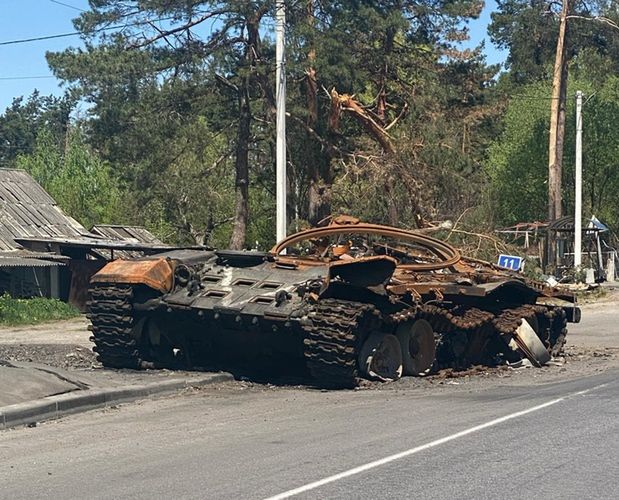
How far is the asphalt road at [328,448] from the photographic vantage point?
22.8ft

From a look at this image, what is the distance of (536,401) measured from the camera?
37.4ft

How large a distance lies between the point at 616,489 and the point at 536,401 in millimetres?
4555

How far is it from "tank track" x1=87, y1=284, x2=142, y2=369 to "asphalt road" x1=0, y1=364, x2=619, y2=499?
74.9 inches

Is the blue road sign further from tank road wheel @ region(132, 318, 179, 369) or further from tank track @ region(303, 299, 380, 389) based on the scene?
tank track @ region(303, 299, 380, 389)

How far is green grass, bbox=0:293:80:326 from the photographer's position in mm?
27984

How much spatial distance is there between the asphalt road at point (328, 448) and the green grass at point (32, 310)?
674 inches

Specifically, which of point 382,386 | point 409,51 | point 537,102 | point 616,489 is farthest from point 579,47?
point 616,489

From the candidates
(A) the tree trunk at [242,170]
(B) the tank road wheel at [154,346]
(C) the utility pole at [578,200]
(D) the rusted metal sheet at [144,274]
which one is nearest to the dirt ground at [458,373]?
(B) the tank road wheel at [154,346]

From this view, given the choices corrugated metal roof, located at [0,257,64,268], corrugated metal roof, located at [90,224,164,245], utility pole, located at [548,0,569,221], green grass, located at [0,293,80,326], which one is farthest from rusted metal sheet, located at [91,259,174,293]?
utility pole, located at [548,0,569,221]

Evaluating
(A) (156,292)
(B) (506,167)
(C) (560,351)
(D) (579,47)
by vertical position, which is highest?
(D) (579,47)

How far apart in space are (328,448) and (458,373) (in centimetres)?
677

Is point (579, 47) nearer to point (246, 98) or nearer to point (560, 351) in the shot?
point (246, 98)

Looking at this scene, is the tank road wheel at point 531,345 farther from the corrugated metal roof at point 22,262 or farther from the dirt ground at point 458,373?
the corrugated metal roof at point 22,262

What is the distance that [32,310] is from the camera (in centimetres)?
2884
